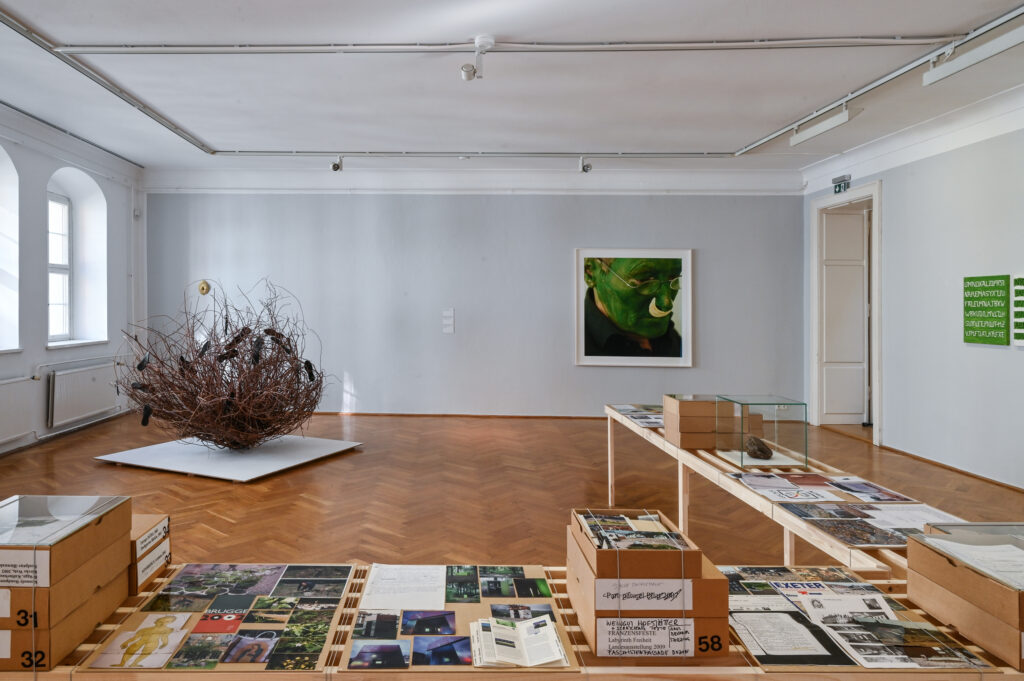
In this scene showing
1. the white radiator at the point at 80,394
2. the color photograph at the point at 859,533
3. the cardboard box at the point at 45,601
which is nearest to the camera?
the cardboard box at the point at 45,601

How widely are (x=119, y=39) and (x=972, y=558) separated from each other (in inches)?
207

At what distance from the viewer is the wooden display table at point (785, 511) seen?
6.01 ft

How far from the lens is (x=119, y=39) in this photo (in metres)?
4.13

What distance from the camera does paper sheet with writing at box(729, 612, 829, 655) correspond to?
1274mm

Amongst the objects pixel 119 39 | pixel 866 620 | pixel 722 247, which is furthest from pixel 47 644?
pixel 722 247

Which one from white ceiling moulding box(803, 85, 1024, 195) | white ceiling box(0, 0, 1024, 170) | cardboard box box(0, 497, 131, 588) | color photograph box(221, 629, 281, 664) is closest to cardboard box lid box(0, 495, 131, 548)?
cardboard box box(0, 497, 131, 588)

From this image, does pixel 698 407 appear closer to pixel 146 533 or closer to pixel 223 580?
pixel 223 580

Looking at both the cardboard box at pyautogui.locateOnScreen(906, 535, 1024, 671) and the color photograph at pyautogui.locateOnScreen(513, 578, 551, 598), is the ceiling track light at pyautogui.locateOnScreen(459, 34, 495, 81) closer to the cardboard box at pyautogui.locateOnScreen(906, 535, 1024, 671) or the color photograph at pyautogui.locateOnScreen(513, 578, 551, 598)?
the color photograph at pyautogui.locateOnScreen(513, 578, 551, 598)

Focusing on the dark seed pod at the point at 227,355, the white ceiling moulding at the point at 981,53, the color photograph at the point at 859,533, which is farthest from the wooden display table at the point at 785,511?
the dark seed pod at the point at 227,355

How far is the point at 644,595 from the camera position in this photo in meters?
1.24

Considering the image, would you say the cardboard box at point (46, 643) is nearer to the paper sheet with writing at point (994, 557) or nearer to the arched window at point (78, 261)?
the paper sheet with writing at point (994, 557)

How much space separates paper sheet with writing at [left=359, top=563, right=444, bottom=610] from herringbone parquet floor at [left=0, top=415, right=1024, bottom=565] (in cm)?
178

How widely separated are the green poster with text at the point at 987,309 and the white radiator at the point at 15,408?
28.8 feet

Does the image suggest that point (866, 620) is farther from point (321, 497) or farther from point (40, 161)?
point (40, 161)
